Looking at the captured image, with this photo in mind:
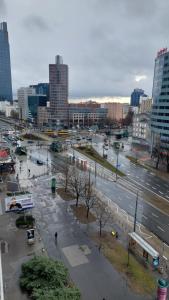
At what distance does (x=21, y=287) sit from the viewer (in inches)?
955

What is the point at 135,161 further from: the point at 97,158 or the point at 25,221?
the point at 25,221

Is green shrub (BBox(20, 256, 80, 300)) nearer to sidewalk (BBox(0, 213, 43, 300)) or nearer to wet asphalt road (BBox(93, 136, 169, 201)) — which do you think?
sidewalk (BBox(0, 213, 43, 300))

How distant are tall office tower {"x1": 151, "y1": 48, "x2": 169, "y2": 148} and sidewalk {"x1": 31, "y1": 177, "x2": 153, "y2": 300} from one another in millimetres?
58805

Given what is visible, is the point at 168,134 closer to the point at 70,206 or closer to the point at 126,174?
the point at 126,174

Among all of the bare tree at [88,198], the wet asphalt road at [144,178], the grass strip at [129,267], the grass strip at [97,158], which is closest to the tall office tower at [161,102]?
the wet asphalt road at [144,178]

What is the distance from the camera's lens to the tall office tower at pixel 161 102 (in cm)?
9025

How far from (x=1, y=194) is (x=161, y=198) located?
37.1 m

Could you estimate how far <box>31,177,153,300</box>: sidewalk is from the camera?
24656 mm

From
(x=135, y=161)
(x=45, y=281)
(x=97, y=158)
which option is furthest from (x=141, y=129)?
(x=45, y=281)

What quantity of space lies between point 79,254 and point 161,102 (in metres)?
79.0

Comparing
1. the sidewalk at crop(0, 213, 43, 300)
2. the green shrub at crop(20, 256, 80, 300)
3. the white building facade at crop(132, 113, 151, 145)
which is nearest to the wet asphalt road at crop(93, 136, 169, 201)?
the sidewalk at crop(0, 213, 43, 300)

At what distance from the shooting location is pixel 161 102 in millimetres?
93438

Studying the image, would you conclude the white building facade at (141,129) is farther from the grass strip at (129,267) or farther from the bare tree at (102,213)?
the grass strip at (129,267)

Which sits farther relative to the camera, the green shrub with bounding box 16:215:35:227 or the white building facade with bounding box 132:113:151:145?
the white building facade with bounding box 132:113:151:145
